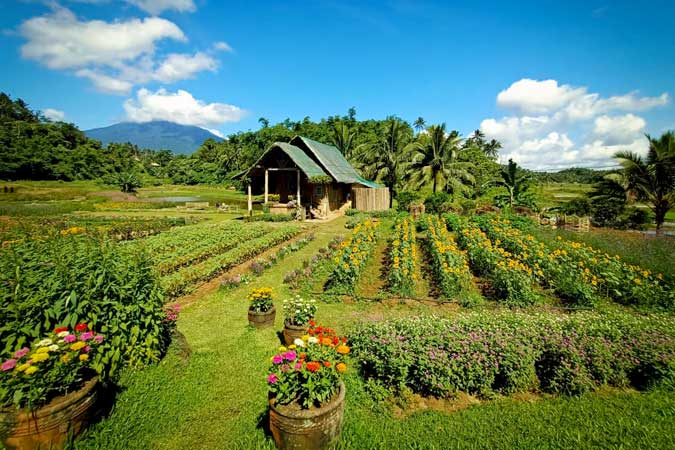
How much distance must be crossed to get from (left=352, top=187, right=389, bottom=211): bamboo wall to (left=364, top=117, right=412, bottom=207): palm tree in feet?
8.01

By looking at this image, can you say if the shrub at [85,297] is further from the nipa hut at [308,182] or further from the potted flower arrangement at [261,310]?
the nipa hut at [308,182]

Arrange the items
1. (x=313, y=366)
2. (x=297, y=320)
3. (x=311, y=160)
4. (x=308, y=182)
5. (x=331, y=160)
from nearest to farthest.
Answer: (x=313, y=366) → (x=297, y=320) → (x=311, y=160) → (x=308, y=182) → (x=331, y=160)

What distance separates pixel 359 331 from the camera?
5.05m

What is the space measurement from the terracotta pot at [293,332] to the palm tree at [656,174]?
20.2 m

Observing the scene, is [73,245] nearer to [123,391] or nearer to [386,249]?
[123,391]

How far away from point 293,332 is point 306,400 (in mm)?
2457

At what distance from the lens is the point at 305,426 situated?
308cm

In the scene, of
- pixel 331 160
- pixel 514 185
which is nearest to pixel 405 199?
pixel 331 160

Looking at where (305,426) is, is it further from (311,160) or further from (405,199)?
(405,199)

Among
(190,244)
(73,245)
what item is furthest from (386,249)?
(73,245)

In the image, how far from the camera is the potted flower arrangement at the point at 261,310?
21.0ft

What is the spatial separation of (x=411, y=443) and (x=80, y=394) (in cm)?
327

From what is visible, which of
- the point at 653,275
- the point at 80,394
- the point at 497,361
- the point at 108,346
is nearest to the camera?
the point at 80,394

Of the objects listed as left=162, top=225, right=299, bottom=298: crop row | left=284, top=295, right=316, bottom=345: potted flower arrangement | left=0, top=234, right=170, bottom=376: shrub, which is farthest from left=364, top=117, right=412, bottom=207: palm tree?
left=0, top=234, right=170, bottom=376: shrub
